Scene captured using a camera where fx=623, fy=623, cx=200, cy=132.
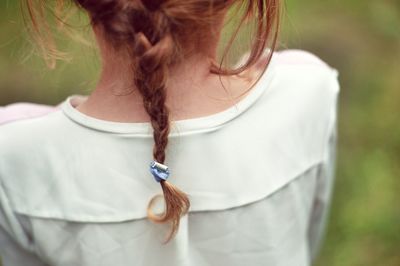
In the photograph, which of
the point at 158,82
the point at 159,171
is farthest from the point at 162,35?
the point at 159,171

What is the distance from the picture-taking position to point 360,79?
2.17 metres

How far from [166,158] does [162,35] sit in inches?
7.4

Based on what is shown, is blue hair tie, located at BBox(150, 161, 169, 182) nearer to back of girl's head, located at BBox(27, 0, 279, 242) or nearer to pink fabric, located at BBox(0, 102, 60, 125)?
back of girl's head, located at BBox(27, 0, 279, 242)

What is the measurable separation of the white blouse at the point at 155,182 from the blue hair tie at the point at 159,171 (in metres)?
0.04

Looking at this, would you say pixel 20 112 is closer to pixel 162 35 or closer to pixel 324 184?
pixel 162 35

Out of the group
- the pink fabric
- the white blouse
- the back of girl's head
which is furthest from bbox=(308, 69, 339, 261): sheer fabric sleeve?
the pink fabric

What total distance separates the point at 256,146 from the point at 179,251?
0.60ft

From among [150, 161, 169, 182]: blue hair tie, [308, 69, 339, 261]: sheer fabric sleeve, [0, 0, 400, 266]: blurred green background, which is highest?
[150, 161, 169, 182]: blue hair tie

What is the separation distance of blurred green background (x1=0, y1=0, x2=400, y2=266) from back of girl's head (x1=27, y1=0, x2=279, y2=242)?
843 millimetres

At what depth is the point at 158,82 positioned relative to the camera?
0.76m

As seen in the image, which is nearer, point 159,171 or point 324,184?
point 159,171

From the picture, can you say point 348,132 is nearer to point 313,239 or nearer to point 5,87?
point 313,239

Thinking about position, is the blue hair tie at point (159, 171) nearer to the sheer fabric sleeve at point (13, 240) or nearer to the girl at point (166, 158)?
the girl at point (166, 158)

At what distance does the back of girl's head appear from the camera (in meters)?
0.72
